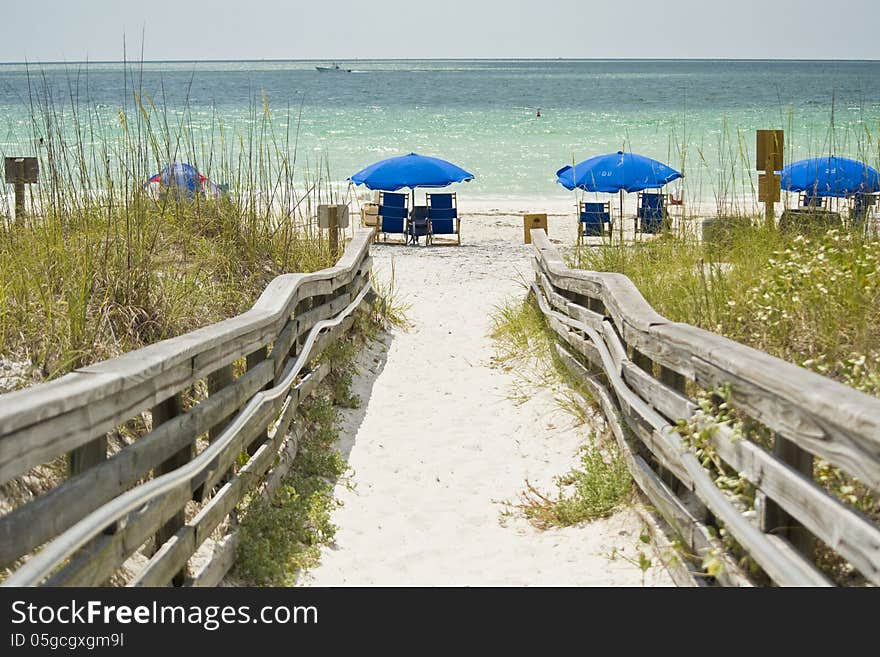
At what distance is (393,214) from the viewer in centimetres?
1644

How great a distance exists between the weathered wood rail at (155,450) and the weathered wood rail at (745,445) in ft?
5.19

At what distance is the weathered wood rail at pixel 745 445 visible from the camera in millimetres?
2266

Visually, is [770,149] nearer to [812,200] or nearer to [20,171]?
[812,200]

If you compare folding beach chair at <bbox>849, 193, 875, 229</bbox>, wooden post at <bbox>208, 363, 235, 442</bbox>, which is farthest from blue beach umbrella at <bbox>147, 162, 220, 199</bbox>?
folding beach chair at <bbox>849, 193, 875, 229</bbox>

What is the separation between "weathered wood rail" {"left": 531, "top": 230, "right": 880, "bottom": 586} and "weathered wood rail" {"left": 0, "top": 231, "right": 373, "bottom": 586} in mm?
1581

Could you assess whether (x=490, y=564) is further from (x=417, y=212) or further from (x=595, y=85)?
(x=595, y=85)

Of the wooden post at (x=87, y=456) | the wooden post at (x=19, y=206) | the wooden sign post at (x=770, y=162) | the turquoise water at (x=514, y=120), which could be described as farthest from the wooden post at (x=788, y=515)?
the wooden sign post at (x=770, y=162)

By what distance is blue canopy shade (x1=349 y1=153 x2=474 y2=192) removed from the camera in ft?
49.8

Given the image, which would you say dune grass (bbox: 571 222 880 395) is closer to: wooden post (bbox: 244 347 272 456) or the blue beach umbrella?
wooden post (bbox: 244 347 272 456)

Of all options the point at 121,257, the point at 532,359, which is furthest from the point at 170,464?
the point at 532,359

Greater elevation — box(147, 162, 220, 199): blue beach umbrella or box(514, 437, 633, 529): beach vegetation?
box(147, 162, 220, 199): blue beach umbrella

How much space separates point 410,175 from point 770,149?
8.08m
